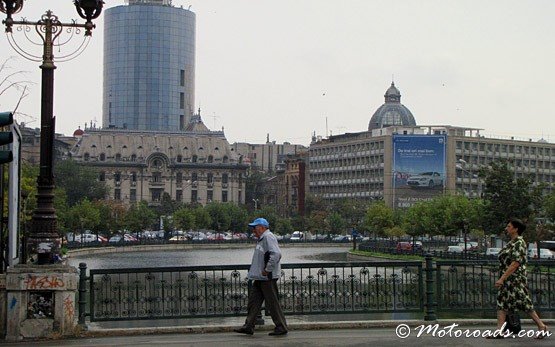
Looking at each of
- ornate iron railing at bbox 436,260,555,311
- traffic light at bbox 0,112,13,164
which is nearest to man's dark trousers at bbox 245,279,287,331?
ornate iron railing at bbox 436,260,555,311

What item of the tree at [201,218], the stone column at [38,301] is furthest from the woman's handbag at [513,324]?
the tree at [201,218]

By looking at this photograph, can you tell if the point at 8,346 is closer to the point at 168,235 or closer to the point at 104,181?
the point at 168,235

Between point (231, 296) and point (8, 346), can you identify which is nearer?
point (8, 346)

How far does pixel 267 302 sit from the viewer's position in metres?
16.5

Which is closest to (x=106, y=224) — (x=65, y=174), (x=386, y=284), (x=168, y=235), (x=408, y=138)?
(x=168, y=235)

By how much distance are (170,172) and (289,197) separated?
23.5 metres

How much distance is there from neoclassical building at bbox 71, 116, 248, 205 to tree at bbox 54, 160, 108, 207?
16.3 meters

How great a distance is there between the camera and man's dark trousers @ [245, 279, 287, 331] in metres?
16.5

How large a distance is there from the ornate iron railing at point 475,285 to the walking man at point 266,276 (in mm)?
3920

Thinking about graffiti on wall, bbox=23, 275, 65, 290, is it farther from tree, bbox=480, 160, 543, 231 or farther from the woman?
tree, bbox=480, 160, 543, 231

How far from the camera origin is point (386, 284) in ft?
65.2

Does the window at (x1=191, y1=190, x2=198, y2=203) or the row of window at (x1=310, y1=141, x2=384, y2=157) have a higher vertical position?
the row of window at (x1=310, y1=141, x2=384, y2=157)

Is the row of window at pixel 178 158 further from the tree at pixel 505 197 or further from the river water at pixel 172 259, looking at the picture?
the tree at pixel 505 197

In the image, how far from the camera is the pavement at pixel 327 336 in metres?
15.5
